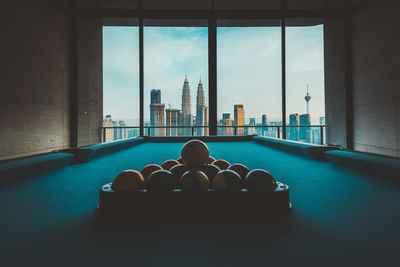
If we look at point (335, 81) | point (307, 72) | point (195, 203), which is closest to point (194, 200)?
point (195, 203)

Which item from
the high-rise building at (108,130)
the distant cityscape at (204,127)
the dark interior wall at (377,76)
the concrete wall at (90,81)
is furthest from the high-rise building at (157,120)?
the dark interior wall at (377,76)

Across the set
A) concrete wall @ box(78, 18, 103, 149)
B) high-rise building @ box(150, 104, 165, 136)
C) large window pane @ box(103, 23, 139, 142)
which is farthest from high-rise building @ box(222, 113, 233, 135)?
concrete wall @ box(78, 18, 103, 149)

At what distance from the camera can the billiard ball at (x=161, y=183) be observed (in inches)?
24.5

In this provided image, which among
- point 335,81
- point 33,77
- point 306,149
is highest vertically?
point 335,81

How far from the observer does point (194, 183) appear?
64cm

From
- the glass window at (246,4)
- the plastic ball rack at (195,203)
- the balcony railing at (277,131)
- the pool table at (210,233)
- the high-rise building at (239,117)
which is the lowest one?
the pool table at (210,233)

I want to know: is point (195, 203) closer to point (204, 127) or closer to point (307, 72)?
point (204, 127)

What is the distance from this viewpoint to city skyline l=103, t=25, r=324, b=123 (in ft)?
16.6

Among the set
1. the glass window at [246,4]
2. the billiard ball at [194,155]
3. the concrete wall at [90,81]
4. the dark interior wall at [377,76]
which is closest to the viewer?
the billiard ball at [194,155]

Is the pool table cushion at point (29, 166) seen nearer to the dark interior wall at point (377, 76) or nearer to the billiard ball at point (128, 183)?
the billiard ball at point (128, 183)

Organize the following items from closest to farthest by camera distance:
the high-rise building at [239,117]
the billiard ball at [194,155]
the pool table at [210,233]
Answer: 1. the pool table at [210,233]
2. the billiard ball at [194,155]
3. the high-rise building at [239,117]

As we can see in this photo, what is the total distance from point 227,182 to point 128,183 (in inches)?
12.9

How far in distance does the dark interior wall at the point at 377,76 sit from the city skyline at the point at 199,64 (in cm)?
98

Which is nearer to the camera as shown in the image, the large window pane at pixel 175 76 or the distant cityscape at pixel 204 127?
the large window pane at pixel 175 76
